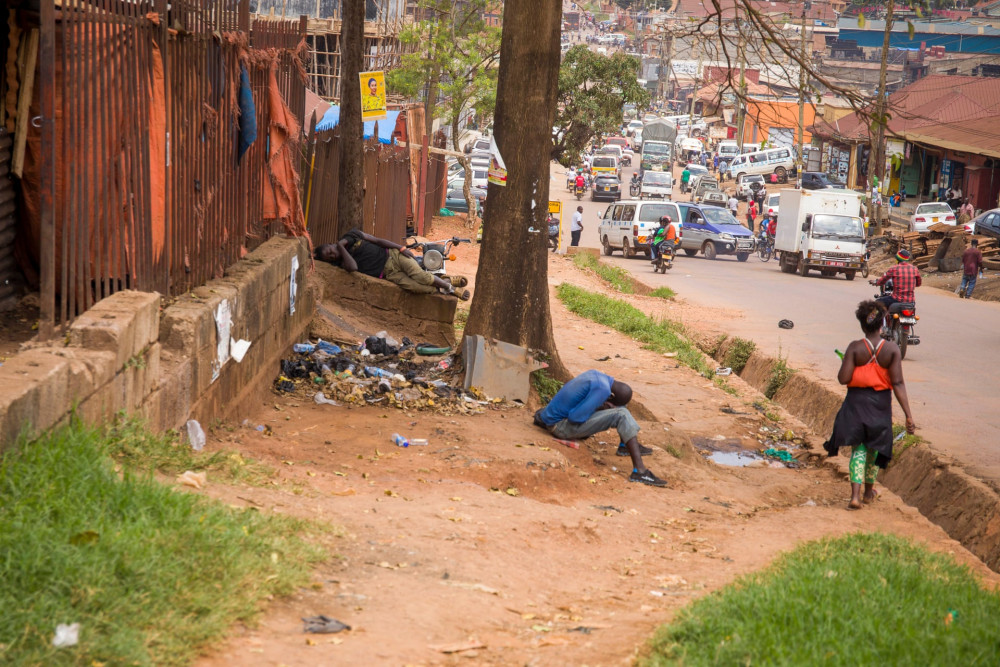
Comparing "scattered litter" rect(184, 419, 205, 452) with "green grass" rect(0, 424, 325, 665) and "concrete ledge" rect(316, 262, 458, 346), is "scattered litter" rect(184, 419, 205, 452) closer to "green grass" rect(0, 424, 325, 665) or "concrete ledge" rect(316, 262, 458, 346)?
"green grass" rect(0, 424, 325, 665)

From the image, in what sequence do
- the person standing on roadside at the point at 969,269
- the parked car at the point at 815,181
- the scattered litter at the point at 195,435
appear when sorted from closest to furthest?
the scattered litter at the point at 195,435, the person standing on roadside at the point at 969,269, the parked car at the point at 815,181

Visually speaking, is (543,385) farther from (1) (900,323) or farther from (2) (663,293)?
(2) (663,293)

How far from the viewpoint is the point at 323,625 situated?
373cm

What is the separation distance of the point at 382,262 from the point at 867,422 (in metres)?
6.04

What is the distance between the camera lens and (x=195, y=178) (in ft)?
21.9

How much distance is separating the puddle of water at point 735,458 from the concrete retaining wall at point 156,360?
433cm

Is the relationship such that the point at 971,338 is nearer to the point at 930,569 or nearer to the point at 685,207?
the point at 930,569

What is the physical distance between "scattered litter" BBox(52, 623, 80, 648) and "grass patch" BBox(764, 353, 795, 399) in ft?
37.2

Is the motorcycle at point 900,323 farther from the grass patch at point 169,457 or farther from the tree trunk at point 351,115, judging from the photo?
the grass patch at point 169,457

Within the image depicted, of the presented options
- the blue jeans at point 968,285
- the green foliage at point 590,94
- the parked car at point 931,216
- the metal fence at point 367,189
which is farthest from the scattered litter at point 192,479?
the green foliage at point 590,94

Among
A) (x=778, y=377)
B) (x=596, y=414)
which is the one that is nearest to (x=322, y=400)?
Result: (x=596, y=414)

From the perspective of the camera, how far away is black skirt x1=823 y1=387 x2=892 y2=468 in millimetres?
7465

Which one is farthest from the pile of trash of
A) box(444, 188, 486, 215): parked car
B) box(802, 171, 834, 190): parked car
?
box(802, 171, 834, 190): parked car

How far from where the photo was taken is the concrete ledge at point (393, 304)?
1133 centimetres
